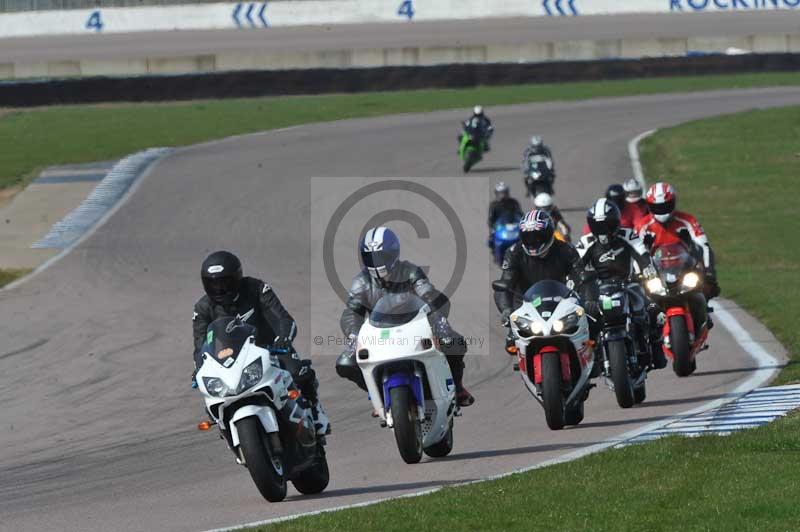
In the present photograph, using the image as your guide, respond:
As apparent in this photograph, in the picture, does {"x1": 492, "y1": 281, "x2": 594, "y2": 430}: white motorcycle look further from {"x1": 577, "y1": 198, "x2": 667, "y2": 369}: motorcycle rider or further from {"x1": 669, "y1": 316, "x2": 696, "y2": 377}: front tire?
{"x1": 669, "y1": 316, "x2": 696, "y2": 377}: front tire

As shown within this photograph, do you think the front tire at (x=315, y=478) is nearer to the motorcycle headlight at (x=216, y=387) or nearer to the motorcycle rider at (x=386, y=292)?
the motorcycle rider at (x=386, y=292)

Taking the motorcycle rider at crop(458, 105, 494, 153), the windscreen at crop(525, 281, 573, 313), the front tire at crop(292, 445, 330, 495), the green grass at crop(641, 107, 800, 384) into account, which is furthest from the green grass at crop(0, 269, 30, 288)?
the front tire at crop(292, 445, 330, 495)

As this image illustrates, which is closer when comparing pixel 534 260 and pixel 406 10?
pixel 534 260

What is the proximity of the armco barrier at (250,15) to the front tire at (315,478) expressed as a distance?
1884 inches

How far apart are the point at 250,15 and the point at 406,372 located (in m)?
48.6

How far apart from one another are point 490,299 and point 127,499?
11023 millimetres

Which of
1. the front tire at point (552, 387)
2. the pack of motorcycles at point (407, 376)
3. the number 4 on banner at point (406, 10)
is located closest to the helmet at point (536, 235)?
the pack of motorcycles at point (407, 376)

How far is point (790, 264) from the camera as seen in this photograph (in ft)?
78.4

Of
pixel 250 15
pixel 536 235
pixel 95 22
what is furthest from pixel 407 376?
pixel 95 22

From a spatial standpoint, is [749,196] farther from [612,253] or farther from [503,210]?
[612,253]

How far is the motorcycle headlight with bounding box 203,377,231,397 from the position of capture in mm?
9680

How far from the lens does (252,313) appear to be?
10570 millimetres

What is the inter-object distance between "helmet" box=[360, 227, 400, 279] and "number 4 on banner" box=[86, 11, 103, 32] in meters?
48.9

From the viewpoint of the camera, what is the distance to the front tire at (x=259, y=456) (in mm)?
9531
